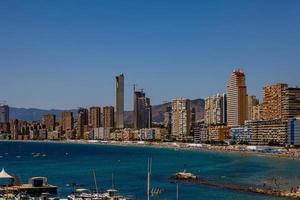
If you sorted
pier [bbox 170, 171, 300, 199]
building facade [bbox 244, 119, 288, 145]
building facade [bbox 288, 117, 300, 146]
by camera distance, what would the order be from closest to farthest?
1. pier [bbox 170, 171, 300, 199]
2. building facade [bbox 288, 117, 300, 146]
3. building facade [bbox 244, 119, 288, 145]

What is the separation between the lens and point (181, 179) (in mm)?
83375

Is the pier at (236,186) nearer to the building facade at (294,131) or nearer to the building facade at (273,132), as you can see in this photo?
the building facade at (294,131)

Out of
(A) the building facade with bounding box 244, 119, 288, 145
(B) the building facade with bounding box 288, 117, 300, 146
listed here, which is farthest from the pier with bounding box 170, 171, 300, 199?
(A) the building facade with bounding box 244, 119, 288, 145

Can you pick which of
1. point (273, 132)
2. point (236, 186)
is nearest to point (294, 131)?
point (273, 132)

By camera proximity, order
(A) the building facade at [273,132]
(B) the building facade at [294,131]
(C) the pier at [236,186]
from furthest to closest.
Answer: (A) the building facade at [273,132] < (B) the building facade at [294,131] < (C) the pier at [236,186]

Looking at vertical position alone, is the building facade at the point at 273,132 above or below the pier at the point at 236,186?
above

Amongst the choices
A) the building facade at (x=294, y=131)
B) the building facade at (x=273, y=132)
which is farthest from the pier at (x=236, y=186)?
the building facade at (x=273, y=132)

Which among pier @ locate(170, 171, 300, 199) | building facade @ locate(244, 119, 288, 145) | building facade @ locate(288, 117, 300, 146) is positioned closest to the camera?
pier @ locate(170, 171, 300, 199)

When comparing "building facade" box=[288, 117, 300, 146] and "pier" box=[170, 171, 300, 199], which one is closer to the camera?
"pier" box=[170, 171, 300, 199]

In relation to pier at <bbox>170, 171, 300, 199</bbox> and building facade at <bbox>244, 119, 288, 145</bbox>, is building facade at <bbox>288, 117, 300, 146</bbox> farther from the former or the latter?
pier at <bbox>170, 171, 300, 199</bbox>

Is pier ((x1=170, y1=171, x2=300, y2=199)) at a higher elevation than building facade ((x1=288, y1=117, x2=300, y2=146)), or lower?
lower

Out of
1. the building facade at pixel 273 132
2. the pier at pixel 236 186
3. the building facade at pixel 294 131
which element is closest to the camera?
the pier at pixel 236 186

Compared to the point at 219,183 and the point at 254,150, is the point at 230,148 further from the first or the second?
the point at 219,183

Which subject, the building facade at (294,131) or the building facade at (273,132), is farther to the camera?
the building facade at (273,132)
